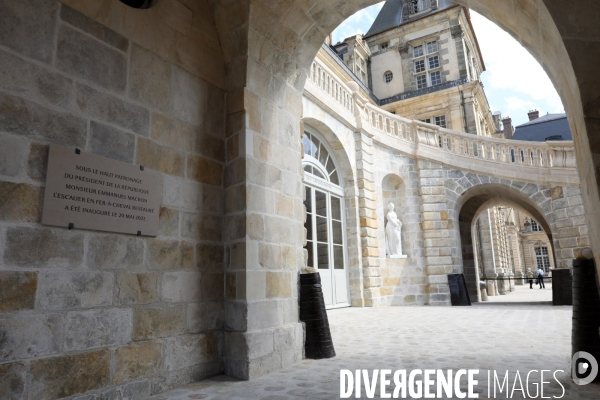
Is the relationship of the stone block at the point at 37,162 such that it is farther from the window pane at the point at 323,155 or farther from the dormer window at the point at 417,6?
the dormer window at the point at 417,6

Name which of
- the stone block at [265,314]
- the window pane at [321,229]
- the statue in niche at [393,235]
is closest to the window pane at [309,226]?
the window pane at [321,229]

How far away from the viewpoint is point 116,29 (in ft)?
9.05

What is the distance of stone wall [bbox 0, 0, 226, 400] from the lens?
2.12 metres

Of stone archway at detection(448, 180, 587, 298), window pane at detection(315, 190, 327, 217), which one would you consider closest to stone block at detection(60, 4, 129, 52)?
window pane at detection(315, 190, 327, 217)

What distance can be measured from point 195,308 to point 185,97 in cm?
170

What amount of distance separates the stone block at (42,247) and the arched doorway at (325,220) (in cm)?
606

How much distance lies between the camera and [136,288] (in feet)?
8.67

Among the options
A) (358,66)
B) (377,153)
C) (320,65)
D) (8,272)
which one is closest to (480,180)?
(377,153)

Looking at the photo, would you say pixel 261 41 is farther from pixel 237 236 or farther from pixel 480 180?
pixel 480 180

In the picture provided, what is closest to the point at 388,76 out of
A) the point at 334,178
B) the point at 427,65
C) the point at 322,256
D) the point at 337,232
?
the point at 427,65

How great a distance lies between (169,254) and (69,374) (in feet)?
3.15

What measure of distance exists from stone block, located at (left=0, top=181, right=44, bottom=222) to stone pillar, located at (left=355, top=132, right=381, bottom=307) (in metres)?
8.07

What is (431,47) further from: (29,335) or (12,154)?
(29,335)

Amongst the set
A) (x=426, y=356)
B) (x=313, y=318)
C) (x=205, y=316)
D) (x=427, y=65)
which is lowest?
(x=426, y=356)
